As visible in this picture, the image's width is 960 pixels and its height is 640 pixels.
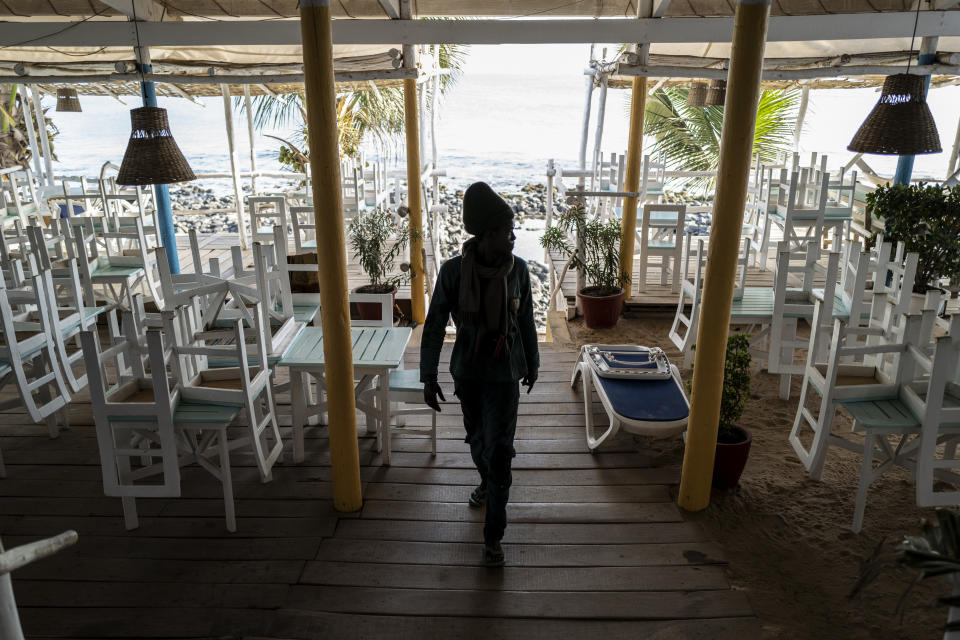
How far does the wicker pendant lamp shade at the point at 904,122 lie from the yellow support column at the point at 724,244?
1.50 metres

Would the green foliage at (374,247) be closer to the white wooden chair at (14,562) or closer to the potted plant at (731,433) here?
the potted plant at (731,433)

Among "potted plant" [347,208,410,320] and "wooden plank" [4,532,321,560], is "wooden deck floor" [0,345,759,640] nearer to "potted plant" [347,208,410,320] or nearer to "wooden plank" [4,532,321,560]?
"wooden plank" [4,532,321,560]

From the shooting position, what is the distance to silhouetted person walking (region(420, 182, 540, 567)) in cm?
298

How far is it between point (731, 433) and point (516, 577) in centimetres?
159

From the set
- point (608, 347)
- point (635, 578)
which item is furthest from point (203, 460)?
point (608, 347)

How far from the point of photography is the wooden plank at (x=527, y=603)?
115 inches

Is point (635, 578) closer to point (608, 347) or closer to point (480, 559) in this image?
point (480, 559)

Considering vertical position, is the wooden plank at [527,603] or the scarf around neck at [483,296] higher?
the scarf around neck at [483,296]

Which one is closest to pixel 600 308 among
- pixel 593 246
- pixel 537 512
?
pixel 593 246

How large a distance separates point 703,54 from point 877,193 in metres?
2.46

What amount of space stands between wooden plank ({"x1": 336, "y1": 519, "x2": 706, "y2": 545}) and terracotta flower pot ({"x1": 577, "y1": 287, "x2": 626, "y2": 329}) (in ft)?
11.3

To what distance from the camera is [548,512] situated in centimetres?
366

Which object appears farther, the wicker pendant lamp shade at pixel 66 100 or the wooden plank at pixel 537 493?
the wicker pendant lamp shade at pixel 66 100

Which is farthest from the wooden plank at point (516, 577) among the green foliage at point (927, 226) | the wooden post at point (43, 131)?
the wooden post at point (43, 131)
